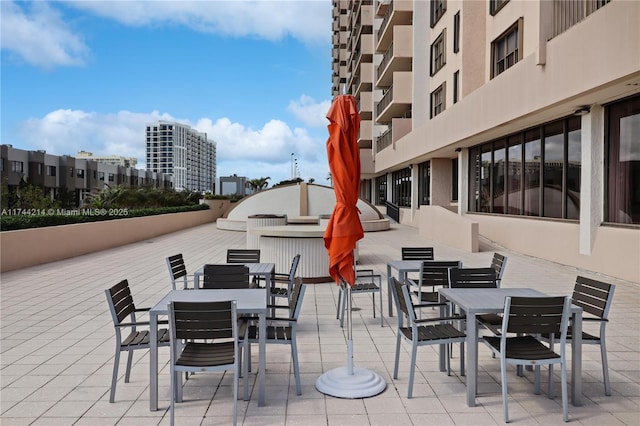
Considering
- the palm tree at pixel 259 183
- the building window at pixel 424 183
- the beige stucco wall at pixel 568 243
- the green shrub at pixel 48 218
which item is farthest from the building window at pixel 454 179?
the palm tree at pixel 259 183

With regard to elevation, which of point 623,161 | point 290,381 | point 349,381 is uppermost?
point 623,161

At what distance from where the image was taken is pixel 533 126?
50.6ft

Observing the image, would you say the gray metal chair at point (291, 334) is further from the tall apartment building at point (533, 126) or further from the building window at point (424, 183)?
the building window at point (424, 183)

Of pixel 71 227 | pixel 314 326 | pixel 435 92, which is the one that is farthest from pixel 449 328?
pixel 435 92

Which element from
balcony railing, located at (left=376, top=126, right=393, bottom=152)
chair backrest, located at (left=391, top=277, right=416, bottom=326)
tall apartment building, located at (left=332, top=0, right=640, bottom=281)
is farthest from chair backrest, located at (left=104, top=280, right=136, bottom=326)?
balcony railing, located at (left=376, top=126, right=393, bottom=152)

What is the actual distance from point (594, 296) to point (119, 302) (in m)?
4.86

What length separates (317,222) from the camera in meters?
24.8

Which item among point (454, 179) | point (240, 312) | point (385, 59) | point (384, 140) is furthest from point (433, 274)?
point (385, 59)

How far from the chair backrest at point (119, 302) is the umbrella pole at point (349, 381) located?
206cm

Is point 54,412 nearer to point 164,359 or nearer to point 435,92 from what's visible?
point 164,359

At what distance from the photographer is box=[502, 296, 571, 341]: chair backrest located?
4059mm

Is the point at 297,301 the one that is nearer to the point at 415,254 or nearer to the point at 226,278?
the point at 226,278

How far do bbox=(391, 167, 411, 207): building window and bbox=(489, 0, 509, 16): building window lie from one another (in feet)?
47.9

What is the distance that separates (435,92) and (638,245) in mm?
18617
